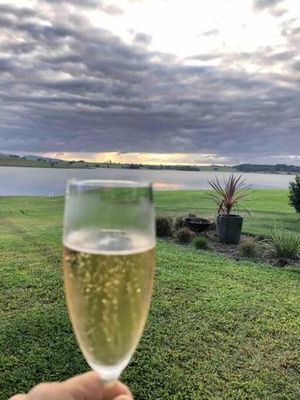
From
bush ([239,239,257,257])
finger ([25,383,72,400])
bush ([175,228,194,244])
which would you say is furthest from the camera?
bush ([175,228,194,244])

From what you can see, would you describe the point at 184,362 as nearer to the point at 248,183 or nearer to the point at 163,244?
the point at 163,244

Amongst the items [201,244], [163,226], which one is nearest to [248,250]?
[201,244]

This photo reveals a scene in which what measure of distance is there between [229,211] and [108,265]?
9.55m

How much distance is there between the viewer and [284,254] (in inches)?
Result: 329

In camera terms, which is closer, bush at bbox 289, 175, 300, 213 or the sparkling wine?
the sparkling wine

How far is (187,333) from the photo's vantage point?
13.8ft

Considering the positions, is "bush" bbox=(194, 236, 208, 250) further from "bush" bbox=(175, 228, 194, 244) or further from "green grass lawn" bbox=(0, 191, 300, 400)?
"green grass lawn" bbox=(0, 191, 300, 400)

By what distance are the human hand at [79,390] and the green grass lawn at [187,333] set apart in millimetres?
2305

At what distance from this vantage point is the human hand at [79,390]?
92 centimetres

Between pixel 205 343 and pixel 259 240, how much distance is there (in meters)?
6.30

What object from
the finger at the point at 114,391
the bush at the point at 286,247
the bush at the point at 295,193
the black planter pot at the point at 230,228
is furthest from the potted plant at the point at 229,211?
the finger at the point at 114,391

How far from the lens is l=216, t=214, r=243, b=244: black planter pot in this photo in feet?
31.3

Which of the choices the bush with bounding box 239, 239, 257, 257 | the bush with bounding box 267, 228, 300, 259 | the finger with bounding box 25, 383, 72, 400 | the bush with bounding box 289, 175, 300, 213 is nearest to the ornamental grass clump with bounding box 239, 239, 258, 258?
the bush with bounding box 239, 239, 257, 257

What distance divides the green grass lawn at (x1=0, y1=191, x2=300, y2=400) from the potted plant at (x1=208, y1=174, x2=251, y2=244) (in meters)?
2.51
